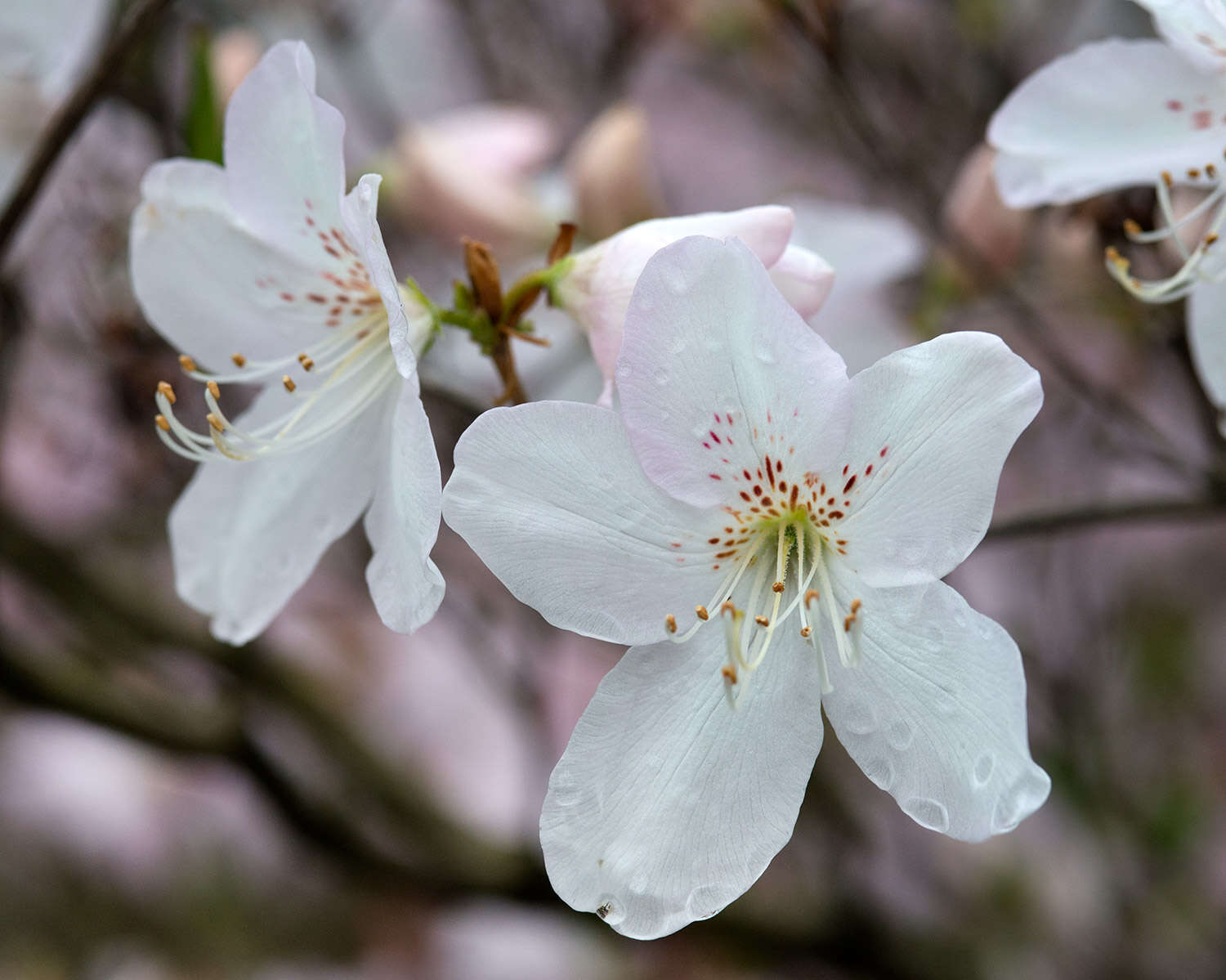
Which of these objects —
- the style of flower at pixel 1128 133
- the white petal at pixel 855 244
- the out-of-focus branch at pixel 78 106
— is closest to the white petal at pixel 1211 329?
→ the style of flower at pixel 1128 133

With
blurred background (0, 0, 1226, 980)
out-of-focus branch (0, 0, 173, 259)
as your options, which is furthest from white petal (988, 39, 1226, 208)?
out-of-focus branch (0, 0, 173, 259)

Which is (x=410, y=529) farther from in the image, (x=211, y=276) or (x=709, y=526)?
(x=211, y=276)

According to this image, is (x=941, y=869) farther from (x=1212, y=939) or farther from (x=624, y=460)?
(x=624, y=460)

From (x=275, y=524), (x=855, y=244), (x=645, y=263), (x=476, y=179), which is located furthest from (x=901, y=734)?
(x=476, y=179)

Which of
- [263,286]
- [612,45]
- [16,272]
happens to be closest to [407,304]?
[263,286]

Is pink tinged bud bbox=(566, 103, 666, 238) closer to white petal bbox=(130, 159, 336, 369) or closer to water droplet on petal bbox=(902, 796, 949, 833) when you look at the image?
white petal bbox=(130, 159, 336, 369)

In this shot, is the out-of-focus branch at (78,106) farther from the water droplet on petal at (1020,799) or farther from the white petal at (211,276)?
the water droplet on petal at (1020,799)
